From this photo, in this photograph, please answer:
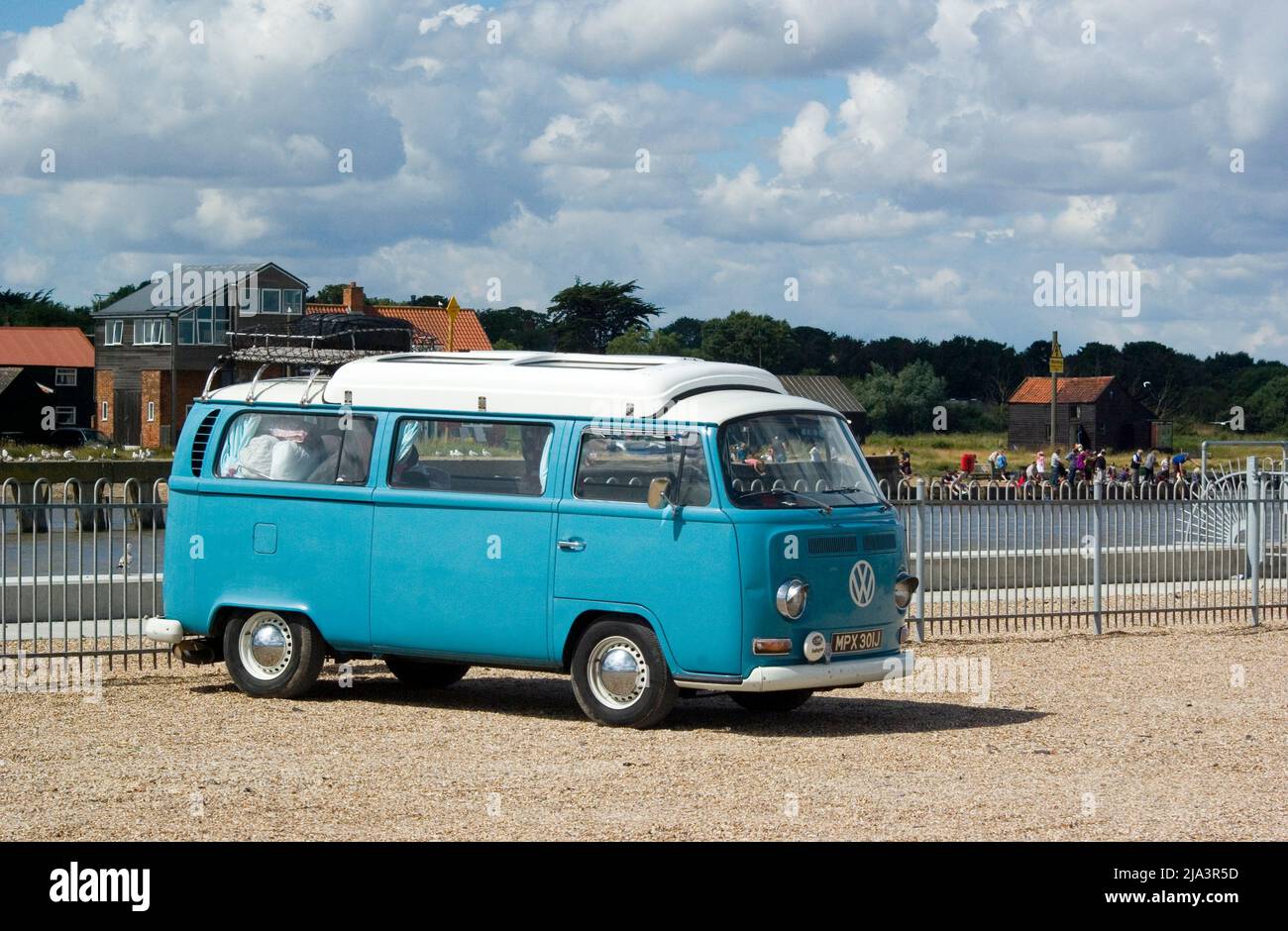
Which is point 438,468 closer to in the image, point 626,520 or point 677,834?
point 626,520

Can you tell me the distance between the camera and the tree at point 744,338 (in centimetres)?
11100

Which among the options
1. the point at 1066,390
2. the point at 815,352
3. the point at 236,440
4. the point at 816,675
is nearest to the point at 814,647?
the point at 816,675

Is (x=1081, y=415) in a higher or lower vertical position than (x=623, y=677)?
higher

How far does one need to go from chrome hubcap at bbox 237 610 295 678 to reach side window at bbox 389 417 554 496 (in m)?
1.49

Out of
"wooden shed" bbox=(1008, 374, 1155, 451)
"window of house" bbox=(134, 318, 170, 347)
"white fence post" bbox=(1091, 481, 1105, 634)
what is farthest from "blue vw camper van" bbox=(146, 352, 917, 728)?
"wooden shed" bbox=(1008, 374, 1155, 451)

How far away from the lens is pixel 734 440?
12.1 meters

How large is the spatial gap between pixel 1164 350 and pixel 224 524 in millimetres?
143878

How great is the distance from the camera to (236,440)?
14.0 meters

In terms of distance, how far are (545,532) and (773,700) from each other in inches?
88.1

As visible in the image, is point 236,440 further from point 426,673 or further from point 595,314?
point 595,314

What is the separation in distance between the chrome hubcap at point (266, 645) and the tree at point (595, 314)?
9783cm

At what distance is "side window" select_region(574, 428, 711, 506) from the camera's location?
12047mm
